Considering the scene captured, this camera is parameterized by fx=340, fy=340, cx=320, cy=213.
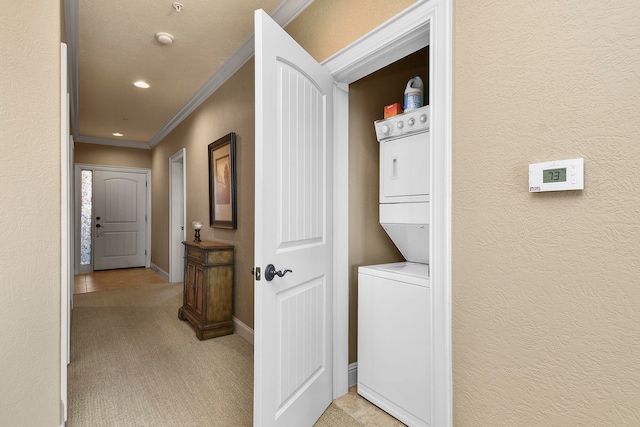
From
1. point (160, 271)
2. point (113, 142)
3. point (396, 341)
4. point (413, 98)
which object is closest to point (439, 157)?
point (413, 98)

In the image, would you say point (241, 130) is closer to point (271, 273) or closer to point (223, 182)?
point (223, 182)

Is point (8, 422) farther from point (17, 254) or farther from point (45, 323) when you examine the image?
point (17, 254)

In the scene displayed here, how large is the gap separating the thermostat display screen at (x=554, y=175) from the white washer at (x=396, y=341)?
780 mm

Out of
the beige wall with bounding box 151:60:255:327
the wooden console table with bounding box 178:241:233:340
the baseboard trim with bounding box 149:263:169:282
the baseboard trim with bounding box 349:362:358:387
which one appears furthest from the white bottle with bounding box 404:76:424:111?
the baseboard trim with bounding box 149:263:169:282

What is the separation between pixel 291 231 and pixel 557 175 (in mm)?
1082

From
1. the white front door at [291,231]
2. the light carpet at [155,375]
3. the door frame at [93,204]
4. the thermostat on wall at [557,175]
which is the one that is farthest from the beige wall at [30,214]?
the door frame at [93,204]

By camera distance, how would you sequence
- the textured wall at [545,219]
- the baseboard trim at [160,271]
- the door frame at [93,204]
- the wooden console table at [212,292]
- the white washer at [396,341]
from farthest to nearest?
1. the door frame at [93,204]
2. the baseboard trim at [160,271]
3. the wooden console table at [212,292]
4. the white washer at [396,341]
5. the textured wall at [545,219]

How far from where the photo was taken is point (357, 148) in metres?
2.26

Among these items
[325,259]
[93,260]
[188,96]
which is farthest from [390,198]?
[93,260]

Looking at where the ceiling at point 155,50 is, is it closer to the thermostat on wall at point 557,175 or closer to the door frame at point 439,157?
the door frame at point 439,157

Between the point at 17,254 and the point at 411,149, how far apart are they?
198cm

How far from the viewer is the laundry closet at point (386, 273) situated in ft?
5.81

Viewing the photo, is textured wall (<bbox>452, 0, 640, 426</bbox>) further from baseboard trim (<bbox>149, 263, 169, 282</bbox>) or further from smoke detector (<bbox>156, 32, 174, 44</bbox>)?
baseboard trim (<bbox>149, 263, 169, 282</bbox>)

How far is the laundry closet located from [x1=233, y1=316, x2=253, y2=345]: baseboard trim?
115cm
